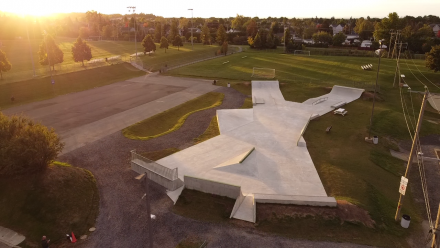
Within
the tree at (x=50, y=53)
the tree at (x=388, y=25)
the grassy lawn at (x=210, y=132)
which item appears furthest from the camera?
the tree at (x=388, y=25)

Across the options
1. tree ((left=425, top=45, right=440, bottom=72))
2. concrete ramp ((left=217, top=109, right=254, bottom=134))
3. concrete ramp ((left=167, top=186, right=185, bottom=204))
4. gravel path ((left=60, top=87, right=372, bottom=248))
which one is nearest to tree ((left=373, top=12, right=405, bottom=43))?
tree ((left=425, top=45, right=440, bottom=72))

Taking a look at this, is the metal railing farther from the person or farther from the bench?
the bench

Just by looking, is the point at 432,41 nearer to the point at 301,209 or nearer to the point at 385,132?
the point at 385,132

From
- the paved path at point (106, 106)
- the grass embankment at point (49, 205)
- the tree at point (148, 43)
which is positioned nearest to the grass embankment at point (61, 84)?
the paved path at point (106, 106)

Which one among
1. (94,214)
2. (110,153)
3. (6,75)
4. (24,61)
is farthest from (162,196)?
(24,61)

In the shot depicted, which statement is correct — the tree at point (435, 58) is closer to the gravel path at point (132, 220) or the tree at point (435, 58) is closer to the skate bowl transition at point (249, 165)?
the skate bowl transition at point (249, 165)

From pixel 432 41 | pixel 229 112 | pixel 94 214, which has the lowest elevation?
pixel 94 214
